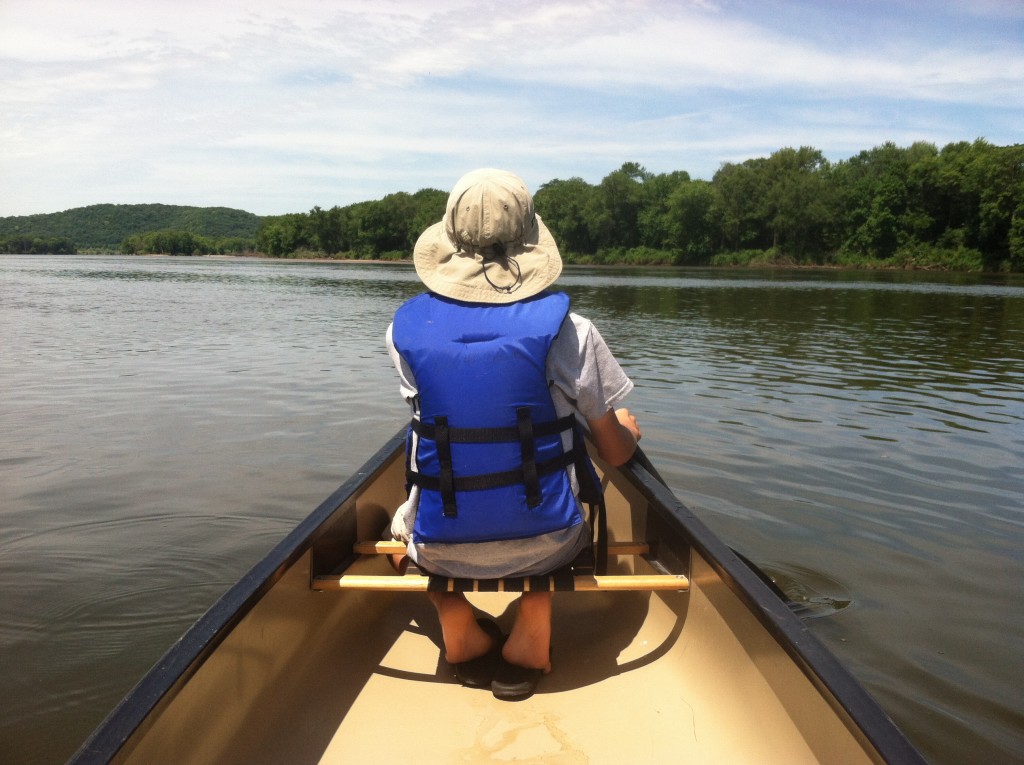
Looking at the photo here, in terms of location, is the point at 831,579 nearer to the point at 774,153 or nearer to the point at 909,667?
the point at 909,667

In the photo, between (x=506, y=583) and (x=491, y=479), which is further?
(x=506, y=583)

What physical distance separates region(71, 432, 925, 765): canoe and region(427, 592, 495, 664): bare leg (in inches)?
4.8

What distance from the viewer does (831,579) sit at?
4766mm

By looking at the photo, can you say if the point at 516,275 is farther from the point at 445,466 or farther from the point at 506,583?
the point at 506,583

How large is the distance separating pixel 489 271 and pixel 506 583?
0.97m

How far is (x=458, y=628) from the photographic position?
2691 millimetres

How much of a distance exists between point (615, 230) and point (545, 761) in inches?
3880

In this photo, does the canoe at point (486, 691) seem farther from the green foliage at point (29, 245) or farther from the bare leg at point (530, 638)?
the green foliage at point (29, 245)

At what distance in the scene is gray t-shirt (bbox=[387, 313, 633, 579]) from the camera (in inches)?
93.4

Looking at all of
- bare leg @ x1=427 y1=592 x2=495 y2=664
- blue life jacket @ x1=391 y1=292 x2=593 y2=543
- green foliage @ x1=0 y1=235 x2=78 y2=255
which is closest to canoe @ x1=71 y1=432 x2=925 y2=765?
bare leg @ x1=427 y1=592 x2=495 y2=664

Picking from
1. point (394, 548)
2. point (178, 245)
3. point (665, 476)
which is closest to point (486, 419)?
point (394, 548)

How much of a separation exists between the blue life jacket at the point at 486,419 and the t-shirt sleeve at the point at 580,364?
72 millimetres

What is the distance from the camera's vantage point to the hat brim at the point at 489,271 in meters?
2.37

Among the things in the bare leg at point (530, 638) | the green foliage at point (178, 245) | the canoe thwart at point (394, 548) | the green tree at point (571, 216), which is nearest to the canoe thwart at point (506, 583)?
the bare leg at point (530, 638)
